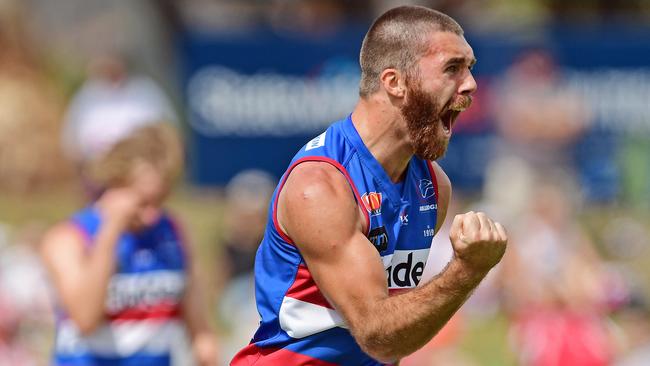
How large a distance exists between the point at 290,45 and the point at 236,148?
132cm

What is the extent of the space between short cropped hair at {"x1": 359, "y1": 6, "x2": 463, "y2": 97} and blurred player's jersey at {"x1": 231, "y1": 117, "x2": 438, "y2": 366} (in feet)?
0.88

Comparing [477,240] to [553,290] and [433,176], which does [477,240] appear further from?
[553,290]

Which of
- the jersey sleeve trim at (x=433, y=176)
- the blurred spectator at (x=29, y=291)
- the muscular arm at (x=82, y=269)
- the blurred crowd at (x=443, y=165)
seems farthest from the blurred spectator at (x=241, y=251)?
the jersey sleeve trim at (x=433, y=176)

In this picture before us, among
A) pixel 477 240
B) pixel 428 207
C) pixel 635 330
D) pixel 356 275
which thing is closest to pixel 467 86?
pixel 428 207

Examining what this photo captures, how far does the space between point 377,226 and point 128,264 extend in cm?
271

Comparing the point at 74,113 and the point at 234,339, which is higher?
the point at 74,113

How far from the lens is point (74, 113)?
13453 millimetres

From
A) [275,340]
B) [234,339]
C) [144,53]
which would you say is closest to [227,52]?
[144,53]

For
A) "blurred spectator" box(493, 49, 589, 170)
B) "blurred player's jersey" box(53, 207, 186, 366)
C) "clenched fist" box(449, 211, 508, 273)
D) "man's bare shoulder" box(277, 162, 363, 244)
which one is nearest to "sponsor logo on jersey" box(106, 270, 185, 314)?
"blurred player's jersey" box(53, 207, 186, 366)

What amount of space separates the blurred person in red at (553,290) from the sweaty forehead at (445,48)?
18.0 feet

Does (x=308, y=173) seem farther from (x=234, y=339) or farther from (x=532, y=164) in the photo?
(x=532, y=164)

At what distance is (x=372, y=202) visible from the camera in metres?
4.31

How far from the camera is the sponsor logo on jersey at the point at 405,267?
175 inches

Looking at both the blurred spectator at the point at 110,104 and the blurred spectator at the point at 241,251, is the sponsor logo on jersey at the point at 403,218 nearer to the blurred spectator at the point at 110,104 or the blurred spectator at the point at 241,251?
the blurred spectator at the point at 241,251
